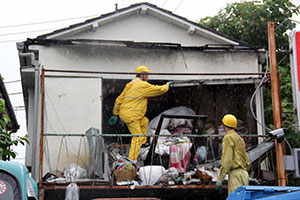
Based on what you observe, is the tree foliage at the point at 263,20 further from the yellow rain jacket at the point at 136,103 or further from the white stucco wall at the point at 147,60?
the yellow rain jacket at the point at 136,103

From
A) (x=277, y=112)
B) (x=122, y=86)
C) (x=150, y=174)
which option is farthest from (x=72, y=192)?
(x=122, y=86)

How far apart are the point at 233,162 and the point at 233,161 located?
0.6 inches

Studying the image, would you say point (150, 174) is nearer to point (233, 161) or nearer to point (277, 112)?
point (233, 161)

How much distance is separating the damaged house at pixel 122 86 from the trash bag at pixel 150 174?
0.09 feet

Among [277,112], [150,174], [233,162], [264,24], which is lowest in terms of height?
[150,174]

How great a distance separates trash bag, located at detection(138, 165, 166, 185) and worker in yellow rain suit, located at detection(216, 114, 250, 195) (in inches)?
63.2

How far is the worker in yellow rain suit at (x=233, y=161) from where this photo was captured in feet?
23.9

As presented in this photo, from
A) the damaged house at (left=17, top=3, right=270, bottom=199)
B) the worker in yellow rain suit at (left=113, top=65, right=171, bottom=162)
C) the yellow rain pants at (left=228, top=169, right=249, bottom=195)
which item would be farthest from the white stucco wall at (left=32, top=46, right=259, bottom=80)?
the yellow rain pants at (left=228, top=169, right=249, bottom=195)

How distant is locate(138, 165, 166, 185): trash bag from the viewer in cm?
862

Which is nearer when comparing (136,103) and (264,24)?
(136,103)

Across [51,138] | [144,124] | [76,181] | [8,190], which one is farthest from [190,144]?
[8,190]

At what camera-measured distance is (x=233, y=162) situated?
7402 mm

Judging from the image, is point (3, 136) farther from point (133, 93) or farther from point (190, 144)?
point (190, 144)

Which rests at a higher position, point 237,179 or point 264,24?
point 264,24
